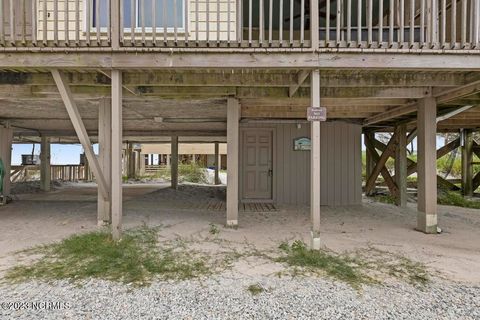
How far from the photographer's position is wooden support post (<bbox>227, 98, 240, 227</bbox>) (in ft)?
16.8

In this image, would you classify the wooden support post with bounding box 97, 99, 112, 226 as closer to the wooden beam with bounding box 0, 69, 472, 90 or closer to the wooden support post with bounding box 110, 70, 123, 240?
the wooden beam with bounding box 0, 69, 472, 90

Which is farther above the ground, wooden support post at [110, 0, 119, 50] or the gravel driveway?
wooden support post at [110, 0, 119, 50]

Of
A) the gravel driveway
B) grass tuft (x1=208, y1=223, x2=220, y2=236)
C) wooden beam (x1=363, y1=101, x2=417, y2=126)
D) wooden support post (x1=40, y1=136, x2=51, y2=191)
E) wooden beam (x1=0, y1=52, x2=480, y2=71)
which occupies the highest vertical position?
wooden beam (x1=0, y1=52, x2=480, y2=71)

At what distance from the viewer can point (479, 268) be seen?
131 inches

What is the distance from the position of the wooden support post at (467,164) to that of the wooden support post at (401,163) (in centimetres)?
396

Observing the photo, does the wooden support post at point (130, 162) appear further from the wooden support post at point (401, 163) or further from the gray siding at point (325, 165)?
the wooden support post at point (401, 163)

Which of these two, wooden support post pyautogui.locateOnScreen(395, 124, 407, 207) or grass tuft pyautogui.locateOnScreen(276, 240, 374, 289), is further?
wooden support post pyautogui.locateOnScreen(395, 124, 407, 207)

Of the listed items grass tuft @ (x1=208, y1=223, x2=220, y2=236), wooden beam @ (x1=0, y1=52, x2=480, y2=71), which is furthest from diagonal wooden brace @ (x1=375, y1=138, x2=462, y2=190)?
grass tuft @ (x1=208, y1=223, x2=220, y2=236)

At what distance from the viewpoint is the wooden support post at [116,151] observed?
398 cm

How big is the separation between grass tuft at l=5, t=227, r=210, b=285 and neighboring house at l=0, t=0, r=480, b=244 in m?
0.45

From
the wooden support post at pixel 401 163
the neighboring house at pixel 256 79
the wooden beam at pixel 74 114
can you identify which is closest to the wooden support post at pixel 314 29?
the neighboring house at pixel 256 79

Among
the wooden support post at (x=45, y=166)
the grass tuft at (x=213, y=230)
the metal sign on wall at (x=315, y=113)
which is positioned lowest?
the grass tuft at (x=213, y=230)

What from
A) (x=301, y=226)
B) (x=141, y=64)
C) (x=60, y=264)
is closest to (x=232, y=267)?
(x=60, y=264)

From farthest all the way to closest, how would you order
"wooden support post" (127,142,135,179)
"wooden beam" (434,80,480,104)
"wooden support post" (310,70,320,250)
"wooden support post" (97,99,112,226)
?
"wooden support post" (127,142,135,179), "wooden support post" (97,99,112,226), "wooden beam" (434,80,480,104), "wooden support post" (310,70,320,250)
